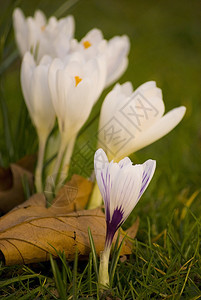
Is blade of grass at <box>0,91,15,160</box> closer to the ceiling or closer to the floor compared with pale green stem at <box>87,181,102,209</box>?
closer to the ceiling

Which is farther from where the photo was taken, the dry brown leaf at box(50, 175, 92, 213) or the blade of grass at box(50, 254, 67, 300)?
the dry brown leaf at box(50, 175, 92, 213)

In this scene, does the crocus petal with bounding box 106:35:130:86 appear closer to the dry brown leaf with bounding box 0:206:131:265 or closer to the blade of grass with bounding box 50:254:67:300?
the dry brown leaf with bounding box 0:206:131:265

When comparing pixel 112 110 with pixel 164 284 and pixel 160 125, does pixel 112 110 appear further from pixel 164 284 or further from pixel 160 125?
pixel 164 284

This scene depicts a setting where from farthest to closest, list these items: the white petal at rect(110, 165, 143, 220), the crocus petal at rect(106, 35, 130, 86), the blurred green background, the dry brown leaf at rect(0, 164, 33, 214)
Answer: the blurred green background
the crocus petal at rect(106, 35, 130, 86)
the dry brown leaf at rect(0, 164, 33, 214)
the white petal at rect(110, 165, 143, 220)

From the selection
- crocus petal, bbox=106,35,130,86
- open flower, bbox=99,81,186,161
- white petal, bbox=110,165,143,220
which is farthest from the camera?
crocus petal, bbox=106,35,130,86

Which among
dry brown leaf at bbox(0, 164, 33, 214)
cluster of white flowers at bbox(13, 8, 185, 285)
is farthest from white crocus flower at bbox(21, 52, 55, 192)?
dry brown leaf at bbox(0, 164, 33, 214)

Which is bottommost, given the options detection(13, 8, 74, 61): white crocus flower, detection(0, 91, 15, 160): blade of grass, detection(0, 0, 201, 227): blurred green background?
detection(0, 0, 201, 227): blurred green background

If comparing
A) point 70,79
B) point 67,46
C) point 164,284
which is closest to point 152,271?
point 164,284
